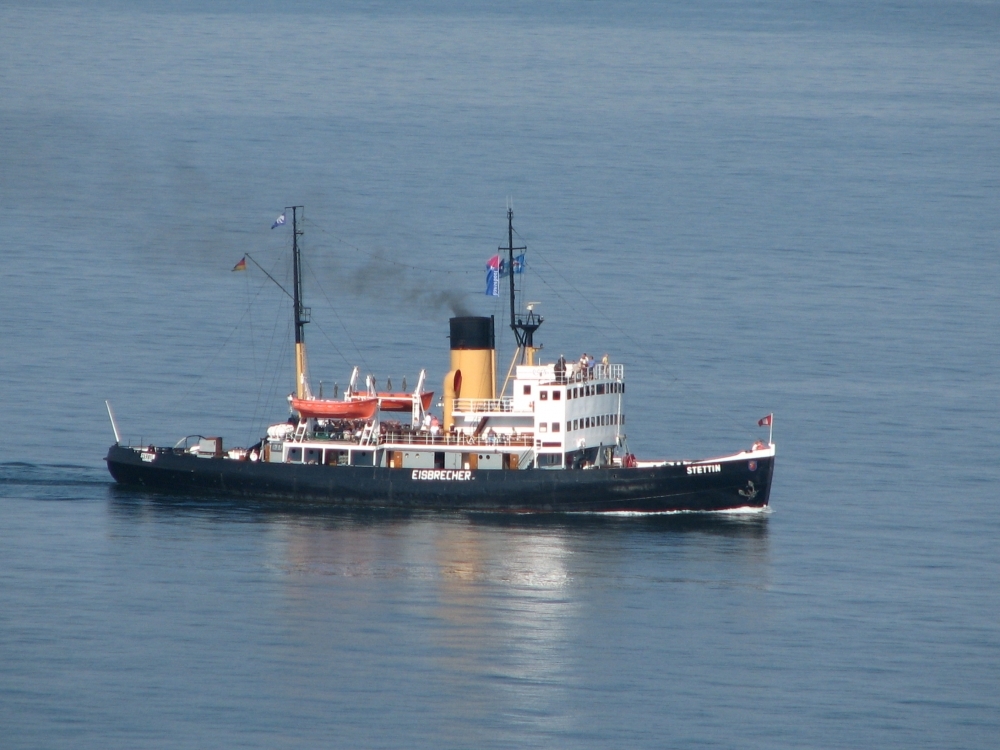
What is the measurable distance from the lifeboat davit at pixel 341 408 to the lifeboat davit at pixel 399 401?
120 centimetres

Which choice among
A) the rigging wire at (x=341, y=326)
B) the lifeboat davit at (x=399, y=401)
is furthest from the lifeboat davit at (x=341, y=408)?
the rigging wire at (x=341, y=326)

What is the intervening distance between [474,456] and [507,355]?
21009mm

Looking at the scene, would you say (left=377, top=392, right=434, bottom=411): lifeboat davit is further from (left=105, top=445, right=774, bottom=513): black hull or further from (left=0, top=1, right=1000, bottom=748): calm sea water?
(left=0, top=1, right=1000, bottom=748): calm sea water

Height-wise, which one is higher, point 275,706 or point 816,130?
point 816,130

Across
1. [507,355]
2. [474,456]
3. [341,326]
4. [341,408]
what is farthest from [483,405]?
[341,326]

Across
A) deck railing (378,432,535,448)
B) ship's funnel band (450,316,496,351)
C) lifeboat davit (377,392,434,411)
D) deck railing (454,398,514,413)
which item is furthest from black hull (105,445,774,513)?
ship's funnel band (450,316,496,351)

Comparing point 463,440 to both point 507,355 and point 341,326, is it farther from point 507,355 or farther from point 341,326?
point 341,326

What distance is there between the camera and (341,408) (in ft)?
250

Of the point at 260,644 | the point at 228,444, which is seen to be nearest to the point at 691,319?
the point at 228,444

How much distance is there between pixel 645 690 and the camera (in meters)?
53.2

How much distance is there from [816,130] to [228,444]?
376 ft

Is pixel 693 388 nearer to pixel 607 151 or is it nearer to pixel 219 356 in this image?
pixel 219 356

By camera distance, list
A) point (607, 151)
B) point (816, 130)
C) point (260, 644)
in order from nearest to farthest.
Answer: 1. point (260, 644)
2. point (607, 151)
3. point (816, 130)

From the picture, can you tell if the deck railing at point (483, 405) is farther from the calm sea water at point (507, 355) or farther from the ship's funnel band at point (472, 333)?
the calm sea water at point (507, 355)
